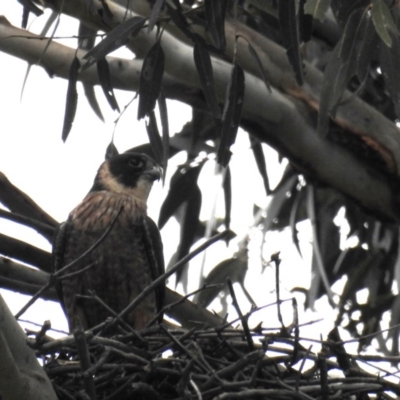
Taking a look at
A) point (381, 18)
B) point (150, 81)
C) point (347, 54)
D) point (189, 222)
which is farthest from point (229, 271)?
point (381, 18)

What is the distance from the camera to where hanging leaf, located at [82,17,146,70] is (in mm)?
3352

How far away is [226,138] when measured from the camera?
339 centimetres

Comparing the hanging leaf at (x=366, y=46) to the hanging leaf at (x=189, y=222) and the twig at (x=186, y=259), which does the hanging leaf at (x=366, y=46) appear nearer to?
the twig at (x=186, y=259)

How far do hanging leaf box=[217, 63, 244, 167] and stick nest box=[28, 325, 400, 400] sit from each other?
1.70ft

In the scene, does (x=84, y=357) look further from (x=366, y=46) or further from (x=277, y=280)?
(x=366, y=46)

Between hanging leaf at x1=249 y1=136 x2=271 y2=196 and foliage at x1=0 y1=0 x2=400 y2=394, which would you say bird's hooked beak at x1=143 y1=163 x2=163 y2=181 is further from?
hanging leaf at x1=249 y1=136 x2=271 y2=196

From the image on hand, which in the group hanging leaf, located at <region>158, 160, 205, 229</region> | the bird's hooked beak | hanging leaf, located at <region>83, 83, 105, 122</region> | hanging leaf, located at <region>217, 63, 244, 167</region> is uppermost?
hanging leaf, located at <region>83, 83, 105, 122</region>

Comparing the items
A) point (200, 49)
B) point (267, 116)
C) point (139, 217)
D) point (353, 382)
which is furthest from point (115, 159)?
point (353, 382)

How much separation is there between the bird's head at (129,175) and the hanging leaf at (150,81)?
146 centimetres

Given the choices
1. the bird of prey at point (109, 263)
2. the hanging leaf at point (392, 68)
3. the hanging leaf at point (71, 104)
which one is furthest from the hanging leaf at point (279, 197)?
the hanging leaf at point (392, 68)

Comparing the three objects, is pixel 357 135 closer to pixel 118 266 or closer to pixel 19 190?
pixel 118 266

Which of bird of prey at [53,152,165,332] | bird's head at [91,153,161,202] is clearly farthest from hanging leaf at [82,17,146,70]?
bird's head at [91,153,161,202]

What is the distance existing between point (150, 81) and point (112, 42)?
198mm

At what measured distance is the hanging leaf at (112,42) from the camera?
335cm
